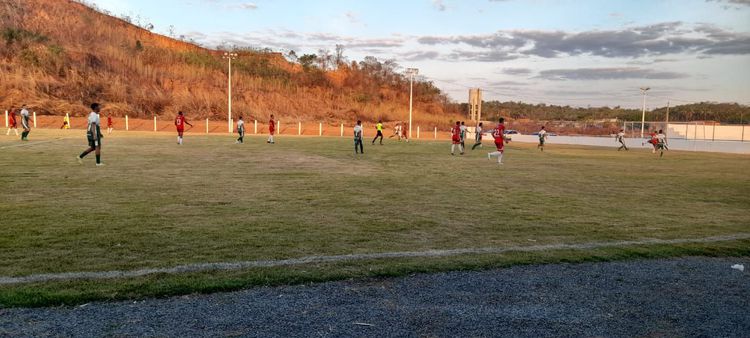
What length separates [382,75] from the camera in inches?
4397

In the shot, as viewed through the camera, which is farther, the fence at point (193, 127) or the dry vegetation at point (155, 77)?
the dry vegetation at point (155, 77)

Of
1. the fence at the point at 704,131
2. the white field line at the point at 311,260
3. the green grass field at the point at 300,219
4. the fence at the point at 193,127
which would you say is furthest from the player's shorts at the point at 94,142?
the fence at the point at 704,131

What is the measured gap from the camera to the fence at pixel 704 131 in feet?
151

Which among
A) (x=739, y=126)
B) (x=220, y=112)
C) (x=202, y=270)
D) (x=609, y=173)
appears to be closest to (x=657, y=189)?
(x=609, y=173)

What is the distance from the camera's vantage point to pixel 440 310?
4.61m

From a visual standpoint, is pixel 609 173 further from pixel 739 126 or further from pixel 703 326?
pixel 739 126

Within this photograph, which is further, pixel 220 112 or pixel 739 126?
pixel 220 112

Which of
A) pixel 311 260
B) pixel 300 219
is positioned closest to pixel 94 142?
pixel 300 219

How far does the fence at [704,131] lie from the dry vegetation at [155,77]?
4250 cm

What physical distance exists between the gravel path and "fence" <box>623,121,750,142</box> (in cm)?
4753

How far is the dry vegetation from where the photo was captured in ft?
210

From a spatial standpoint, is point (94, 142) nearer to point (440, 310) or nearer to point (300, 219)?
point (300, 219)

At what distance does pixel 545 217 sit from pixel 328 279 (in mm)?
5479

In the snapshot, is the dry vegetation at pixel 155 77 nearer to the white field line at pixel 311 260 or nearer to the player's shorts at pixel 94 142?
the player's shorts at pixel 94 142
